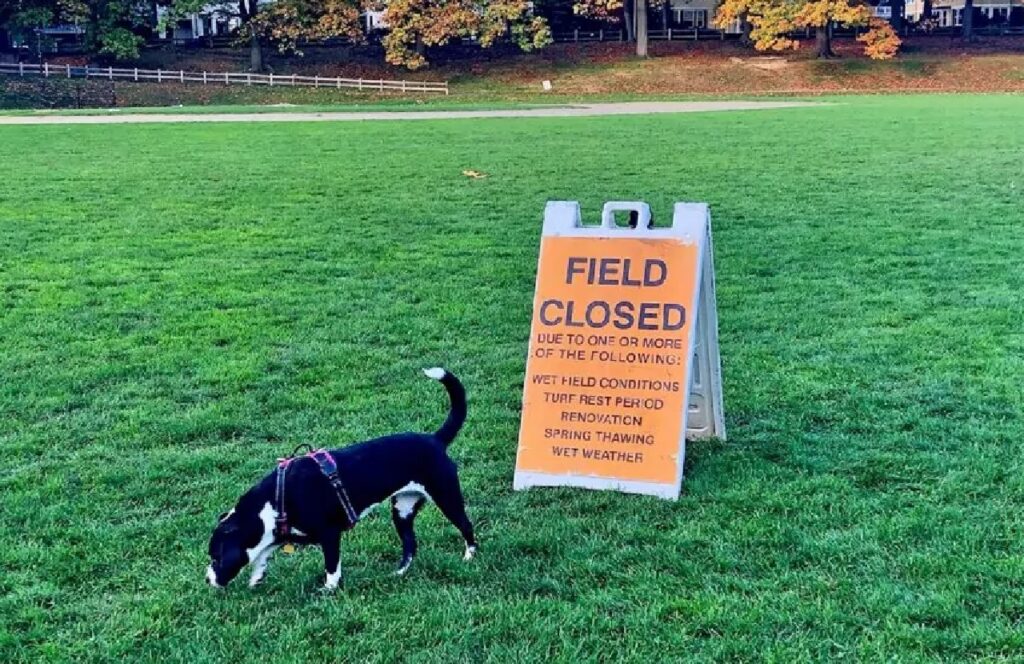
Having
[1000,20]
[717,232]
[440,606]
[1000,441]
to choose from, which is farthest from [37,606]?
[1000,20]

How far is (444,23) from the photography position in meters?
49.3

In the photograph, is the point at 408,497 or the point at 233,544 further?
the point at 408,497

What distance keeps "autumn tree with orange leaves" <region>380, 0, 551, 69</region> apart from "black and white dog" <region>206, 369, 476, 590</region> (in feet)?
156

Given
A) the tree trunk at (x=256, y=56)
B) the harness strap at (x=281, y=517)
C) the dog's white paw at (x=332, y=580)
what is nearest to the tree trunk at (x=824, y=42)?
the tree trunk at (x=256, y=56)

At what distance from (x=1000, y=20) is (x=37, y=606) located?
240 ft

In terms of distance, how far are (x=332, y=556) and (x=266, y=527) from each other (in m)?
0.30

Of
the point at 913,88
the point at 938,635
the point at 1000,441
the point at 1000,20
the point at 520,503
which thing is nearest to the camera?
the point at 938,635

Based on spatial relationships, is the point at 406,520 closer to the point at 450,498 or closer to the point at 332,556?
the point at 450,498

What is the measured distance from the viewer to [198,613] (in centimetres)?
374

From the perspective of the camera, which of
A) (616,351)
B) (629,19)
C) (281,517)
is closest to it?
(281,517)

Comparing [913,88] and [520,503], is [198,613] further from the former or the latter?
[913,88]

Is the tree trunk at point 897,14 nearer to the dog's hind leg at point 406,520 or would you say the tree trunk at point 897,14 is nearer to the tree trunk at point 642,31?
the tree trunk at point 642,31

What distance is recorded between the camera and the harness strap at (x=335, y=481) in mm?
3594

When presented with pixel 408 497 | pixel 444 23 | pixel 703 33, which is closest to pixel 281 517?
pixel 408 497
